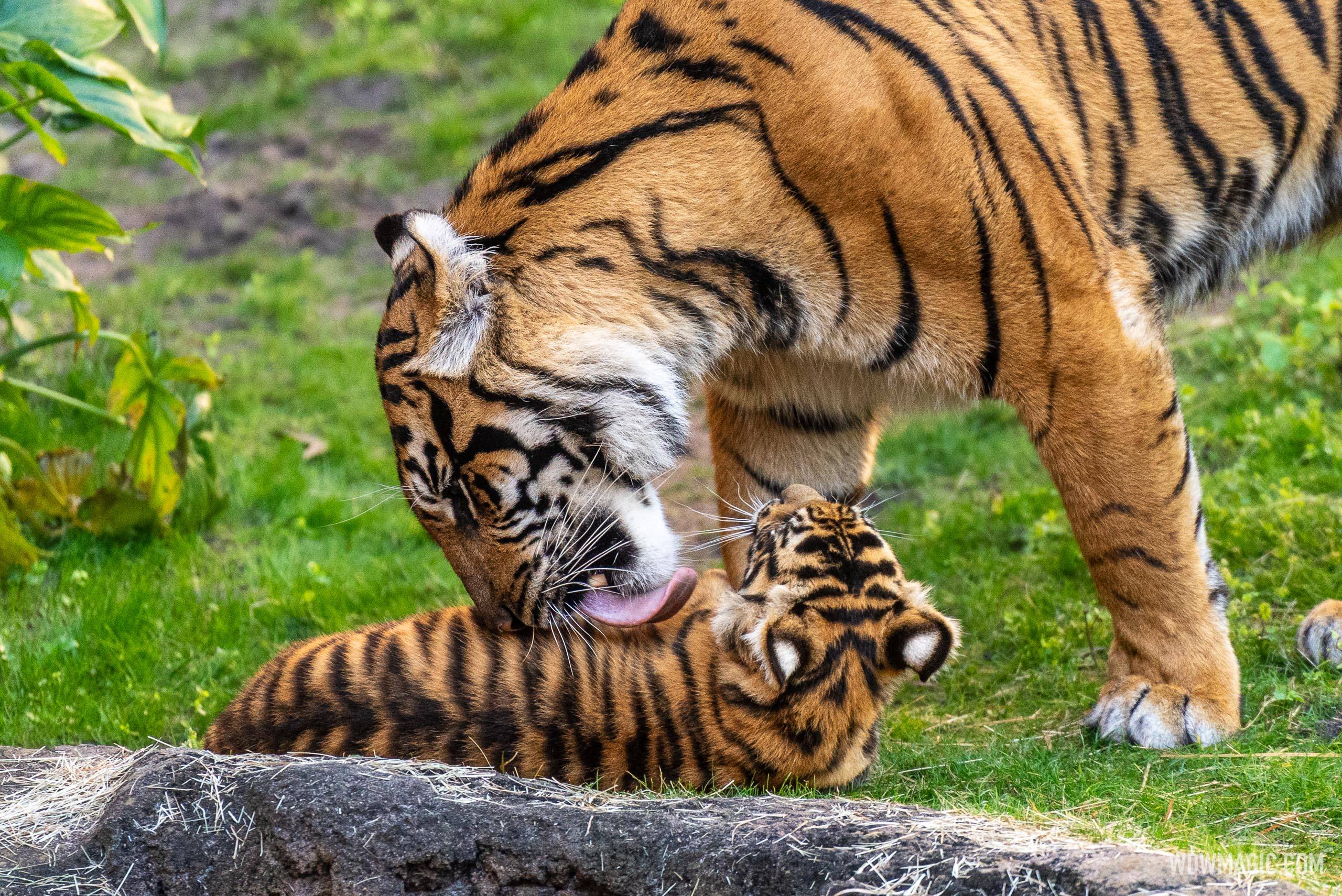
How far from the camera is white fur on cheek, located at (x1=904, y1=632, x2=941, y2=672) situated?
2.68 m

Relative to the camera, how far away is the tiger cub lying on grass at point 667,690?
8.89 feet

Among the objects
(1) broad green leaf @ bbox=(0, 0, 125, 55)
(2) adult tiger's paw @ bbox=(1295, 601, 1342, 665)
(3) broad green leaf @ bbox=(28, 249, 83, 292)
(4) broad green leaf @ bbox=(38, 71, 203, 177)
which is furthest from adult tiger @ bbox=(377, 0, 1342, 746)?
(3) broad green leaf @ bbox=(28, 249, 83, 292)

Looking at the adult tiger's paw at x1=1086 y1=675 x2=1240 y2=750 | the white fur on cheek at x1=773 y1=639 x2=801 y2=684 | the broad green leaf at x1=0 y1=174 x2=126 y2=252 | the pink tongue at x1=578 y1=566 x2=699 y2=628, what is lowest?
the adult tiger's paw at x1=1086 y1=675 x2=1240 y2=750

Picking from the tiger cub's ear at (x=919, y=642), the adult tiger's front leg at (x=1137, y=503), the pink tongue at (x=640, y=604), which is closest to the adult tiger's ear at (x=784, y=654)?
the tiger cub's ear at (x=919, y=642)

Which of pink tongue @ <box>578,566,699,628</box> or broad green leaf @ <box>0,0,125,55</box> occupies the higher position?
broad green leaf @ <box>0,0,125,55</box>

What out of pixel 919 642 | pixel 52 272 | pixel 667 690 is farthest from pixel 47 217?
pixel 919 642

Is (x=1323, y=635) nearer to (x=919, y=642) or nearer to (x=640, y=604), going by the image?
(x=919, y=642)

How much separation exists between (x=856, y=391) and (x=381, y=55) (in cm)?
671

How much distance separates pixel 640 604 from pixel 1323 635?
1.67m

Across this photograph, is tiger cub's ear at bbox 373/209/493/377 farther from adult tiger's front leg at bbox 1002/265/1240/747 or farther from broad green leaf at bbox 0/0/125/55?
broad green leaf at bbox 0/0/125/55

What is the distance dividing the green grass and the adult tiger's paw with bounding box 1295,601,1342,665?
0.05 m

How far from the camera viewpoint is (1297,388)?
4.97 meters

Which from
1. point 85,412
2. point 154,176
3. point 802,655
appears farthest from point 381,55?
point 802,655

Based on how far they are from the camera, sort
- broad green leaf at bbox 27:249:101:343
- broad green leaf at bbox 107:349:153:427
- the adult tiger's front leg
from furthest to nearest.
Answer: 1. broad green leaf at bbox 107:349:153:427
2. broad green leaf at bbox 27:249:101:343
3. the adult tiger's front leg
